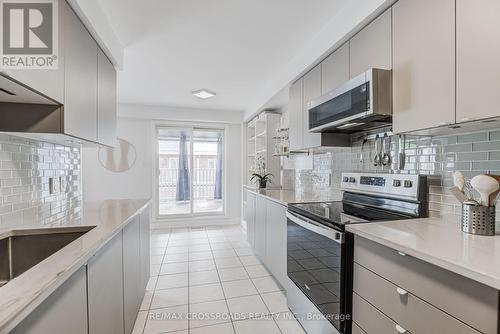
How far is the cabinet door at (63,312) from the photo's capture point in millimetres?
651

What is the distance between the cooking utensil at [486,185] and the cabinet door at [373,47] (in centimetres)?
77

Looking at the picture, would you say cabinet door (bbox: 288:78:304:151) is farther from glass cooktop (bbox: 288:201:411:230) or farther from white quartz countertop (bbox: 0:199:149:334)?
white quartz countertop (bbox: 0:199:149:334)

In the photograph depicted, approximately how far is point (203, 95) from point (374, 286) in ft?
11.0

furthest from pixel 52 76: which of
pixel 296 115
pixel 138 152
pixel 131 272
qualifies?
pixel 138 152

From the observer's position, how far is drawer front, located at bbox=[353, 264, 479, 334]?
857 millimetres

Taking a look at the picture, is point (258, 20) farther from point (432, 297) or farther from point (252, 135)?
point (252, 135)

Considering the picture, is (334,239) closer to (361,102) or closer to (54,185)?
(361,102)

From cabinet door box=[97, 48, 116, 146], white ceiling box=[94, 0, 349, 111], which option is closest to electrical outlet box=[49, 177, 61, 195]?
cabinet door box=[97, 48, 116, 146]

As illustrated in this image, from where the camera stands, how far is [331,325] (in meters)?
1.45

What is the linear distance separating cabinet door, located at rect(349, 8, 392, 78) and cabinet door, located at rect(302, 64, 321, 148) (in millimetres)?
467

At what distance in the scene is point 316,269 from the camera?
1649 millimetres

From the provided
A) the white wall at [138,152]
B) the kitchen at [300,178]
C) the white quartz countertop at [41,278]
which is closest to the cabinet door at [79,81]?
the kitchen at [300,178]

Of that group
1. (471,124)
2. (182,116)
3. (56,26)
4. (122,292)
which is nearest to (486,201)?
(471,124)

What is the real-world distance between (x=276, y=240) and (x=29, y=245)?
1901 mm
